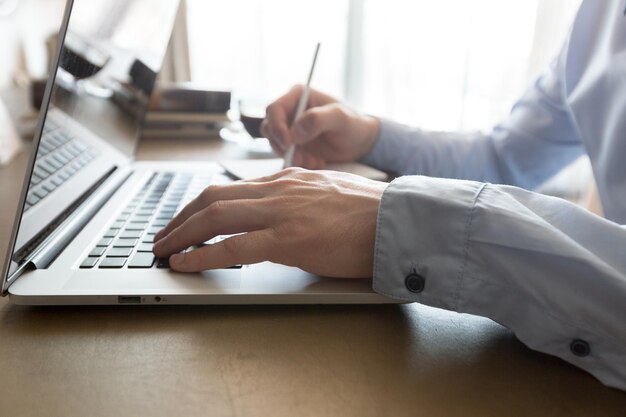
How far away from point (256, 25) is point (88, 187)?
4.00 ft

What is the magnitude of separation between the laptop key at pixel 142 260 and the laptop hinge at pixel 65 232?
0.07 m

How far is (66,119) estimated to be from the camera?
1.90ft

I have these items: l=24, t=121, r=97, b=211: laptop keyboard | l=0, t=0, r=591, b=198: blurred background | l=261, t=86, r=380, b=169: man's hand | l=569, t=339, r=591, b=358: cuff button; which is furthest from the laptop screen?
l=0, t=0, r=591, b=198: blurred background

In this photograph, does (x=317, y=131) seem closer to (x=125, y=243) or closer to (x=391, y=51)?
(x=125, y=243)

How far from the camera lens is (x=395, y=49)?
1.75 meters

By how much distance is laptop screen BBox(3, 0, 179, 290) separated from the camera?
43 centimetres

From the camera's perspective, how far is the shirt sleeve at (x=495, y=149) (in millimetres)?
855

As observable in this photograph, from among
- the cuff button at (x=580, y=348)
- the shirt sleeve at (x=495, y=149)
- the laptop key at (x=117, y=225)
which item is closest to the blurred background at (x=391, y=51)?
the shirt sleeve at (x=495, y=149)

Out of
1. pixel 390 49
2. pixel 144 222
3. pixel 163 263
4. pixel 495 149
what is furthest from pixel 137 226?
pixel 390 49

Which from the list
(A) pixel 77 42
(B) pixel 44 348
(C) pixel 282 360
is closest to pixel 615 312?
(C) pixel 282 360

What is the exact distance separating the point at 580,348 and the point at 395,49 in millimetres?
1526

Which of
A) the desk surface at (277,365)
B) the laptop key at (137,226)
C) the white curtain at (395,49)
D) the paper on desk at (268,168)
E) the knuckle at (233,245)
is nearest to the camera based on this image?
the desk surface at (277,365)

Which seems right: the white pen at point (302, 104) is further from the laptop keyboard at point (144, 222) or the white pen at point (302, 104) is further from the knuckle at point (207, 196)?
the knuckle at point (207, 196)

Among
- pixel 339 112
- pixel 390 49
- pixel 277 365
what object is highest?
pixel 390 49
